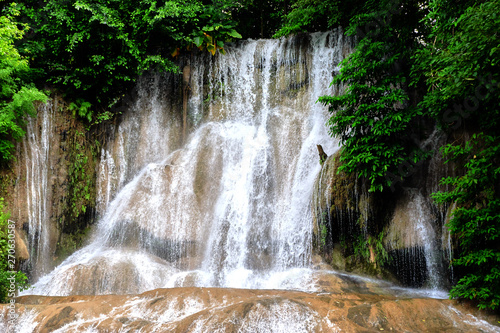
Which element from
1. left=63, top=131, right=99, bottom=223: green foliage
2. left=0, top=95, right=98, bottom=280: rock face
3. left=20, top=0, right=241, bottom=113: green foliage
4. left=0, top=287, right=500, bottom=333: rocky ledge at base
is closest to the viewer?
left=0, top=287, right=500, bottom=333: rocky ledge at base

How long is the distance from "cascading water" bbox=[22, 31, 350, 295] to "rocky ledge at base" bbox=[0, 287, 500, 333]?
2098 mm

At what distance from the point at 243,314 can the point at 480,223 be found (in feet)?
15.8

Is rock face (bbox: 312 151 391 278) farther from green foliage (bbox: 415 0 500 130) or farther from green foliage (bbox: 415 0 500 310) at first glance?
green foliage (bbox: 415 0 500 130)

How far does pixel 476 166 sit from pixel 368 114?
8.94 feet

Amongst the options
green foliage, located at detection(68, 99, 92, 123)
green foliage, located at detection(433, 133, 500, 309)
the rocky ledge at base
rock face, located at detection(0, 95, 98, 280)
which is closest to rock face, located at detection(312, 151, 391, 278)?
green foliage, located at detection(433, 133, 500, 309)

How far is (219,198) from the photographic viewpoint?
11977 millimetres

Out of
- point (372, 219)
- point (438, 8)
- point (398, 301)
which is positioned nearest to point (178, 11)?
point (438, 8)

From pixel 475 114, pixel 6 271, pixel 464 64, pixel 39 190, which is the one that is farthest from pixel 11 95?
pixel 475 114

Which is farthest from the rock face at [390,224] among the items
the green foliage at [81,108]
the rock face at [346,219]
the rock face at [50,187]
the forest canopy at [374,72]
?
the green foliage at [81,108]

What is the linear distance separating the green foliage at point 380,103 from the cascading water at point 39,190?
890 centimetres

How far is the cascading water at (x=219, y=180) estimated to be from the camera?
9.85 metres

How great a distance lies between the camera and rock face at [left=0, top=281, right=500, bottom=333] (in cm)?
607

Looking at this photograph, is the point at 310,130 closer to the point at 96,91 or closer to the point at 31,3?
the point at 96,91

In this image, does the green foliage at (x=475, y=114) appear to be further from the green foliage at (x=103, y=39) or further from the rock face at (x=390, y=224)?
the green foliage at (x=103, y=39)
